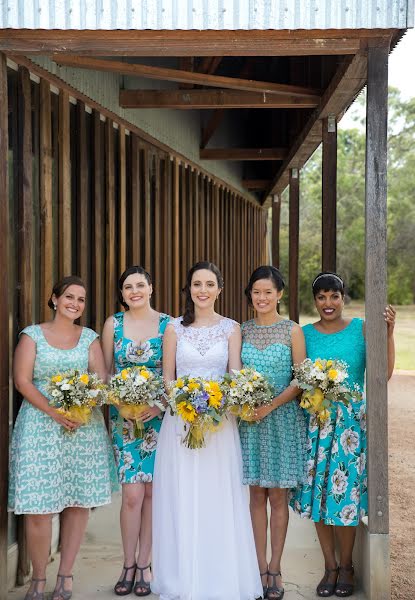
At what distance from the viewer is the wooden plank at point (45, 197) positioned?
493 cm

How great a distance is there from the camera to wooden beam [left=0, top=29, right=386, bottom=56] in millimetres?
4035

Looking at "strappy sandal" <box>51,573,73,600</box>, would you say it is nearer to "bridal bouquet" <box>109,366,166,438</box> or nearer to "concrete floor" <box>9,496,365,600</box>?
"concrete floor" <box>9,496,365,600</box>

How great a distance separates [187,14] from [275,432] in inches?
88.7

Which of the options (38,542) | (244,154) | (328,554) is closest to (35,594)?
(38,542)

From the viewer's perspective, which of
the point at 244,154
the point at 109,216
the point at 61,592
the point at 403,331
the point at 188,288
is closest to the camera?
the point at 61,592

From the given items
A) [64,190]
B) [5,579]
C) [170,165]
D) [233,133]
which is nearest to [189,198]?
[170,165]

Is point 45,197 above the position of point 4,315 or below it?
above

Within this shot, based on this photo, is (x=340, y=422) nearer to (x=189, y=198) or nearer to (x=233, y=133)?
(x=189, y=198)

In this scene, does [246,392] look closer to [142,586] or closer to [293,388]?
[293,388]

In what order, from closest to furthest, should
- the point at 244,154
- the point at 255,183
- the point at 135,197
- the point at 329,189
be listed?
the point at 329,189, the point at 135,197, the point at 244,154, the point at 255,183

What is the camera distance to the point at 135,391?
393 centimetres

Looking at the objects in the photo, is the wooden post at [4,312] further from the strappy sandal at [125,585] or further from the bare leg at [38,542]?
the strappy sandal at [125,585]

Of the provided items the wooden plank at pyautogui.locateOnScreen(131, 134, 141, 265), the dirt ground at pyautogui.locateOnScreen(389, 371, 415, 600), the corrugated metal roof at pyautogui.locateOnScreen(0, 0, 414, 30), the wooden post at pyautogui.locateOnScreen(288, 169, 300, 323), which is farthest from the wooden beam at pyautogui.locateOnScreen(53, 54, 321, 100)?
the dirt ground at pyautogui.locateOnScreen(389, 371, 415, 600)

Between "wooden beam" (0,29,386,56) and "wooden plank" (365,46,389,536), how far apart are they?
0.91 ft
